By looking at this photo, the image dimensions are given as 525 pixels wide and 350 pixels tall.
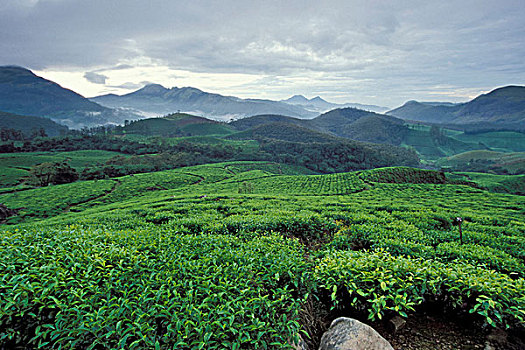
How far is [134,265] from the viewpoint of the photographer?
6016 millimetres

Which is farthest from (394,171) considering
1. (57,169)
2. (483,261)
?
(57,169)

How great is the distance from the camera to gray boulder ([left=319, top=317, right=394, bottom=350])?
4727 mm

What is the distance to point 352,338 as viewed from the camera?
4.83m

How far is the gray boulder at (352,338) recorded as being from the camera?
4.73 meters

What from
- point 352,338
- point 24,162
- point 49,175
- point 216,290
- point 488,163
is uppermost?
point 216,290

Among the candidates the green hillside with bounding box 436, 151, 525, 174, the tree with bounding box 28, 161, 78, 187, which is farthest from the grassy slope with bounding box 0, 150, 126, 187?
the green hillside with bounding box 436, 151, 525, 174

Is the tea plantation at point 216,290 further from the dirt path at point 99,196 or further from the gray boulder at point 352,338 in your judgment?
the dirt path at point 99,196

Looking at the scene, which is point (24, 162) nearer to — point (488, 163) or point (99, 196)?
point (99, 196)

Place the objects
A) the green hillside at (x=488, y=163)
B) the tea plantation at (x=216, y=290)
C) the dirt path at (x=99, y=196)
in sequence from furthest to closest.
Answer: the green hillside at (x=488, y=163)
the dirt path at (x=99, y=196)
the tea plantation at (x=216, y=290)

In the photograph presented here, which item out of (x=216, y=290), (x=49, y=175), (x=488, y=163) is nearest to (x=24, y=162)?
(x=49, y=175)

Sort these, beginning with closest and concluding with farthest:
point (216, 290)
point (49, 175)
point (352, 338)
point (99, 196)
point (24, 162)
Answer: point (352, 338), point (216, 290), point (99, 196), point (49, 175), point (24, 162)

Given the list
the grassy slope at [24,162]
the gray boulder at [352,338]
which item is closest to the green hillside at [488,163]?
the gray boulder at [352,338]

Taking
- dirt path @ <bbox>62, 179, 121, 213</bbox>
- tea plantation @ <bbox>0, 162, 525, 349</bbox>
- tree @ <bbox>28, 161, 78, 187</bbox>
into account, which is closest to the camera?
tea plantation @ <bbox>0, 162, 525, 349</bbox>

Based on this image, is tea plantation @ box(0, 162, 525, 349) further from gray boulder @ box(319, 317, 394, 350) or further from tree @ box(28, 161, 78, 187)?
tree @ box(28, 161, 78, 187)
